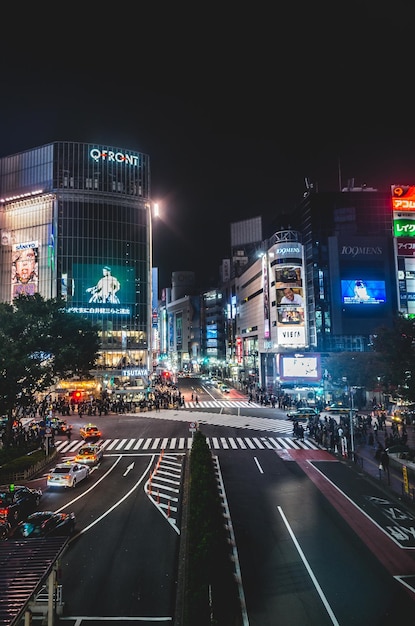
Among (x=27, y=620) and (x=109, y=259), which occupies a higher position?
(x=109, y=259)

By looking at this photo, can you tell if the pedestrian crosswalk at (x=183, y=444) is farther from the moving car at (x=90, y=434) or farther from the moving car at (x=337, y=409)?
the moving car at (x=337, y=409)

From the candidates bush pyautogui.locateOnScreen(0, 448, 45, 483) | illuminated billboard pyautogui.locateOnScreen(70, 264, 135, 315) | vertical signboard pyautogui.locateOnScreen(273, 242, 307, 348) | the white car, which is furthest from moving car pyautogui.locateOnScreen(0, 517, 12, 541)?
illuminated billboard pyautogui.locateOnScreen(70, 264, 135, 315)

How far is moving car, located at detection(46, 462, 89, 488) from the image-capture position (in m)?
23.3

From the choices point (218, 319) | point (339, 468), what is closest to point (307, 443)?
point (339, 468)

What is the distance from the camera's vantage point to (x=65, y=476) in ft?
76.7

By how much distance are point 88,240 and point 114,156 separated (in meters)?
19.7

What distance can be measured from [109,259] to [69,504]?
7568 cm

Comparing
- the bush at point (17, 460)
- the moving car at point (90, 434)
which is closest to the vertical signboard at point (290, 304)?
the moving car at point (90, 434)

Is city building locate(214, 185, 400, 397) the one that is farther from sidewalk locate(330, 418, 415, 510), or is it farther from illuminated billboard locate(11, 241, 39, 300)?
illuminated billboard locate(11, 241, 39, 300)

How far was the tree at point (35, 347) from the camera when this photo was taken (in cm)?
3100

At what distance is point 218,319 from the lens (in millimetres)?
158500

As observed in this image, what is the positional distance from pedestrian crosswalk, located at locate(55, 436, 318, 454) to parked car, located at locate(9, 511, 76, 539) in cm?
1582

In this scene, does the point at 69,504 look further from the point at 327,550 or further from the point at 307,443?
the point at 307,443

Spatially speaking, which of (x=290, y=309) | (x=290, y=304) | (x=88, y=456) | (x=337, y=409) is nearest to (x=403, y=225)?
(x=290, y=304)
